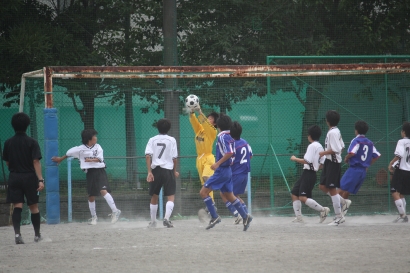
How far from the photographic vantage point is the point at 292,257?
764cm

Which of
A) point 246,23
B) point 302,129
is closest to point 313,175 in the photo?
point 302,129

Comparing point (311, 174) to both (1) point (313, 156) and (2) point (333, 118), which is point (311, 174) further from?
(2) point (333, 118)

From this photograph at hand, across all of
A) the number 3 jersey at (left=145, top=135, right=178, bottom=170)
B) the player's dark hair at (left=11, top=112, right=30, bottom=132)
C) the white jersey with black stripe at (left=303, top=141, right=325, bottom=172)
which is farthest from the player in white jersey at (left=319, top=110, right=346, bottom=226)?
the player's dark hair at (left=11, top=112, right=30, bottom=132)

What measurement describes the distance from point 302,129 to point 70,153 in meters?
5.10

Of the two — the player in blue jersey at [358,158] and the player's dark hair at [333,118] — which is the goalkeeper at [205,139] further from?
the player in blue jersey at [358,158]

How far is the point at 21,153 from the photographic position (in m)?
9.37

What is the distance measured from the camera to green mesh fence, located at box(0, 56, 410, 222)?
1425 cm

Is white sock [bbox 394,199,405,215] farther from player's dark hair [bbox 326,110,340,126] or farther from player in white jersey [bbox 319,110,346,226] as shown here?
player's dark hair [bbox 326,110,340,126]

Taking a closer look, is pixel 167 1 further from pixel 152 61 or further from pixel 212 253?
pixel 212 253

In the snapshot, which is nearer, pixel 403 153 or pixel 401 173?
pixel 403 153

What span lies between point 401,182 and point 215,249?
17.0 feet

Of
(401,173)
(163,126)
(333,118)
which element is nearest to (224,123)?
(163,126)

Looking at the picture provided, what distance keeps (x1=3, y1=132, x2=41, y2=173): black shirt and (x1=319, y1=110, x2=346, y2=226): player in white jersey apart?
4831mm

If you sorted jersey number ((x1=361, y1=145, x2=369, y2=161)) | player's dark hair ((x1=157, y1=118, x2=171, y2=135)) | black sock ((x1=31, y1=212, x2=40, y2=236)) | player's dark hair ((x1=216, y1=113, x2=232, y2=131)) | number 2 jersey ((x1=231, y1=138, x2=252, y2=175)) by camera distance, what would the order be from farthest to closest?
jersey number ((x1=361, y1=145, x2=369, y2=161))
player's dark hair ((x1=157, y1=118, x2=171, y2=135))
number 2 jersey ((x1=231, y1=138, x2=252, y2=175))
player's dark hair ((x1=216, y1=113, x2=232, y2=131))
black sock ((x1=31, y1=212, x2=40, y2=236))
